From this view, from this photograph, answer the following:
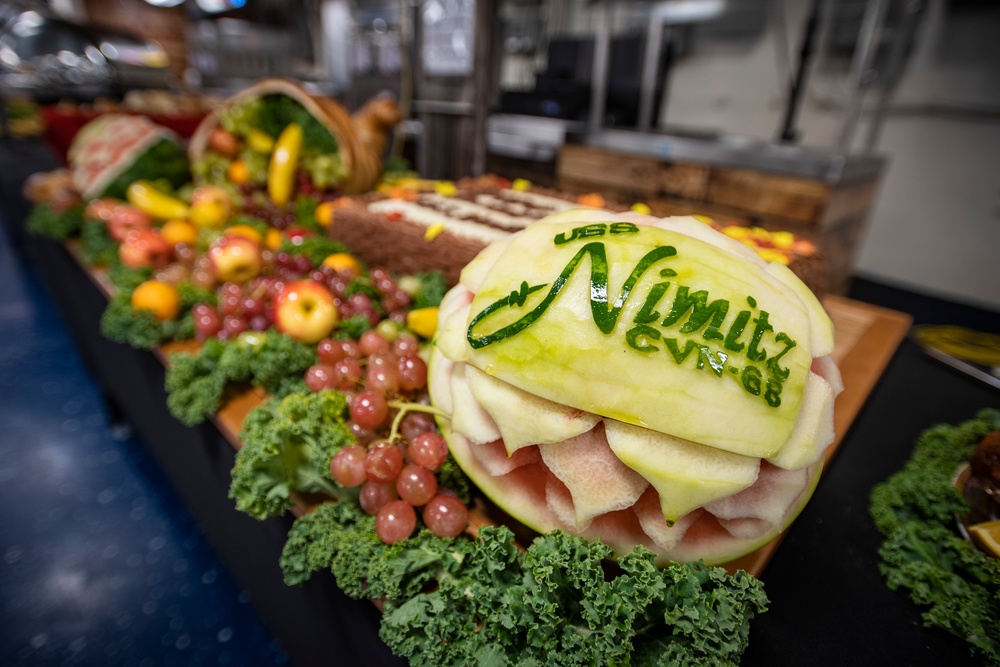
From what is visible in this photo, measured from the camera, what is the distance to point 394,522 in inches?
22.6

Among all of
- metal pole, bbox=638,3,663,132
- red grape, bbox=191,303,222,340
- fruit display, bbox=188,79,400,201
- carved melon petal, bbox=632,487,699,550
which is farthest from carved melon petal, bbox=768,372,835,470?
metal pole, bbox=638,3,663,132

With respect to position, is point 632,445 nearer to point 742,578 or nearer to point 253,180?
point 742,578

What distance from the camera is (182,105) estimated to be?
9.15 feet

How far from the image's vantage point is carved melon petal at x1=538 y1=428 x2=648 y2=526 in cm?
51

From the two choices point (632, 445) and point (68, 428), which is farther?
point (68, 428)

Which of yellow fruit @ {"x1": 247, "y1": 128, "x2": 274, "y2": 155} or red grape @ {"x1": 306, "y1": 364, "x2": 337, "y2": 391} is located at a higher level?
yellow fruit @ {"x1": 247, "y1": 128, "x2": 274, "y2": 155}

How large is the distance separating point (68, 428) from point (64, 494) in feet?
1.34

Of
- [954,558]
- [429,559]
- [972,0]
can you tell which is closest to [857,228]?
[972,0]

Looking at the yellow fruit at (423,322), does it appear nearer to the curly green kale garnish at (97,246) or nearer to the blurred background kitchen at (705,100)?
the curly green kale garnish at (97,246)

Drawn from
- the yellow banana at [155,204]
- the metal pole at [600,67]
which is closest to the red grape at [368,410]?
the yellow banana at [155,204]

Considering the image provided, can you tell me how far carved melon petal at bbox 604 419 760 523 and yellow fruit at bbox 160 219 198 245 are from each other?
4.57 ft

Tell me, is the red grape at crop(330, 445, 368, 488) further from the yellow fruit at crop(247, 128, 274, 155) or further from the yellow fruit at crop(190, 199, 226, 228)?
the yellow fruit at crop(247, 128, 274, 155)

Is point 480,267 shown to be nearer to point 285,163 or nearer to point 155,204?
point 285,163

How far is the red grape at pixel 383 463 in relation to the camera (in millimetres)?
586
